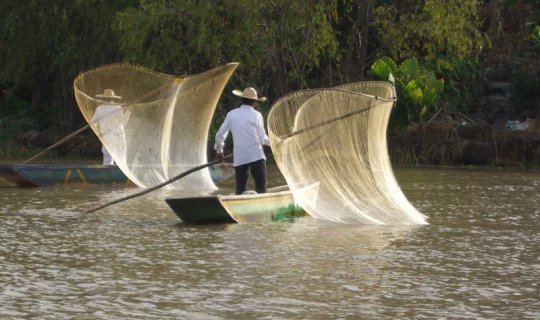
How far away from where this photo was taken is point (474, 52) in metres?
28.2

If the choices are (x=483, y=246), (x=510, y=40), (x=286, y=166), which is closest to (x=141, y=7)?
(x=510, y=40)

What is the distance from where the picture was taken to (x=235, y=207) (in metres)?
13.3

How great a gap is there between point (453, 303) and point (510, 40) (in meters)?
22.3

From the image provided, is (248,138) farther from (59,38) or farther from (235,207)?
(59,38)

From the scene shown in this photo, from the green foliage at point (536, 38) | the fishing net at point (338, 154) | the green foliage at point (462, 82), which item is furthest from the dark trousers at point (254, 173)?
the green foliage at point (536, 38)

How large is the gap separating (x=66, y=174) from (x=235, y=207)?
6100 millimetres

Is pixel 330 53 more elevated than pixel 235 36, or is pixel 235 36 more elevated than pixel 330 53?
pixel 235 36

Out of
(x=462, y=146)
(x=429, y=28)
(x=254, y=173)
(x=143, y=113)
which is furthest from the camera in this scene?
(x=429, y=28)

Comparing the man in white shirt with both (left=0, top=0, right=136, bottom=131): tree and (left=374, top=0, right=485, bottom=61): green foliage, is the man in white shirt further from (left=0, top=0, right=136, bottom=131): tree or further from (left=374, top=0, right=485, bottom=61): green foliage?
(left=0, top=0, right=136, bottom=131): tree

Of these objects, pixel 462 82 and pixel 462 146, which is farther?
pixel 462 82

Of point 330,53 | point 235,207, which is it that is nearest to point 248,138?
point 235,207

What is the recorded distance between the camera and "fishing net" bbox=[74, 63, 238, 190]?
18.0m

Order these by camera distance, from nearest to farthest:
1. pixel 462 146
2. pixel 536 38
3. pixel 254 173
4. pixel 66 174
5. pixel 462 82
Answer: pixel 254 173 < pixel 66 174 < pixel 462 146 < pixel 536 38 < pixel 462 82

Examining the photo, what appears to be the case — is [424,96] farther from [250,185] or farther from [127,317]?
[127,317]
